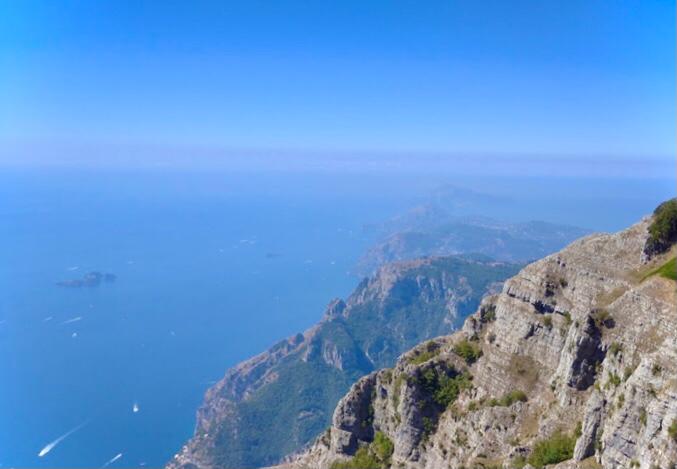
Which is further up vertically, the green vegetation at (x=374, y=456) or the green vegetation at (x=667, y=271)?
the green vegetation at (x=667, y=271)

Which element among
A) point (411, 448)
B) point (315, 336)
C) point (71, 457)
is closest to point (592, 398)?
point (411, 448)


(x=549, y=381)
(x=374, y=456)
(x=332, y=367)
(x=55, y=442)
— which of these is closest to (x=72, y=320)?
(x=55, y=442)

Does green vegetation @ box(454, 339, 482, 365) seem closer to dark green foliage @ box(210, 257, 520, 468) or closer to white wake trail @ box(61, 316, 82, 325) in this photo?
dark green foliage @ box(210, 257, 520, 468)

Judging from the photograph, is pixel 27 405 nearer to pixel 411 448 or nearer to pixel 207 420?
pixel 207 420

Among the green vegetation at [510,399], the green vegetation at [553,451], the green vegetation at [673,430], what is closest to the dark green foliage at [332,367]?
the green vegetation at [510,399]

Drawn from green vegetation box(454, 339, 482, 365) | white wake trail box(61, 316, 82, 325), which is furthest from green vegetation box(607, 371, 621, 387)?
white wake trail box(61, 316, 82, 325)

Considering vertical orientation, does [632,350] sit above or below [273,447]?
above

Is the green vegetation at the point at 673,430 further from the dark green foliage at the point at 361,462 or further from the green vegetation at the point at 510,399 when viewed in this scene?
the dark green foliage at the point at 361,462
